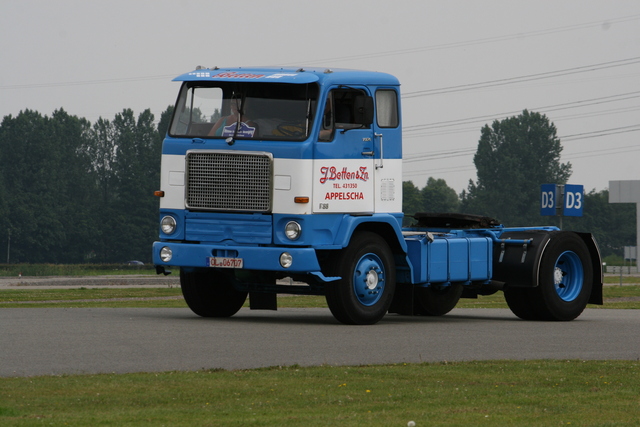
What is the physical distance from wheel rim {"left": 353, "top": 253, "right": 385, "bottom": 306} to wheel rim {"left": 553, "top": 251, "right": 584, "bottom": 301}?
3.78 metres

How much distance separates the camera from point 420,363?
1157cm

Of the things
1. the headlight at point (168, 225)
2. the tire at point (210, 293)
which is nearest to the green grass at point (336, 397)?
the headlight at point (168, 225)

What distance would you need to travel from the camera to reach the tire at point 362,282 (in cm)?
1598

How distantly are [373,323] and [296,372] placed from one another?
6081mm

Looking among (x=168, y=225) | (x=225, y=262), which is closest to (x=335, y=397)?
(x=225, y=262)

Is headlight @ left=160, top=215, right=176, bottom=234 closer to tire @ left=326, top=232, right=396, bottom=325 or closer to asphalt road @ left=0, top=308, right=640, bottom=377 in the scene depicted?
asphalt road @ left=0, top=308, right=640, bottom=377

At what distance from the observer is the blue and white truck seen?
15.6m

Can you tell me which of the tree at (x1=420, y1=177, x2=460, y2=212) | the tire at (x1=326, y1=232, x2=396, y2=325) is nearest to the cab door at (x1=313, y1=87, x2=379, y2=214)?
the tire at (x1=326, y1=232, x2=396, y2=325)

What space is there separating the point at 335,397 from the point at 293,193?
660 centimetres

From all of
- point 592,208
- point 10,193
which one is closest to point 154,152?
point 10,193

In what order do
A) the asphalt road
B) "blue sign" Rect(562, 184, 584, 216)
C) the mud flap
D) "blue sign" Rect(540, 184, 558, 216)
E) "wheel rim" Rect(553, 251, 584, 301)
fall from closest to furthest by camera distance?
the asphalt road → the mud flap → "wheel rim" Rect(553, 251, 584, 301) → "blue sign" Rect(562, 184, 584, 216) → "blue sign" Rect(540, 184, 558, 216)

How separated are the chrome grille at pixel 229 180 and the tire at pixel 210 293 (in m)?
1.57

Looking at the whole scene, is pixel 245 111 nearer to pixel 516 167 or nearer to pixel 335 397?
pixel 335 397

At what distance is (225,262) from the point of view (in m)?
15.8
